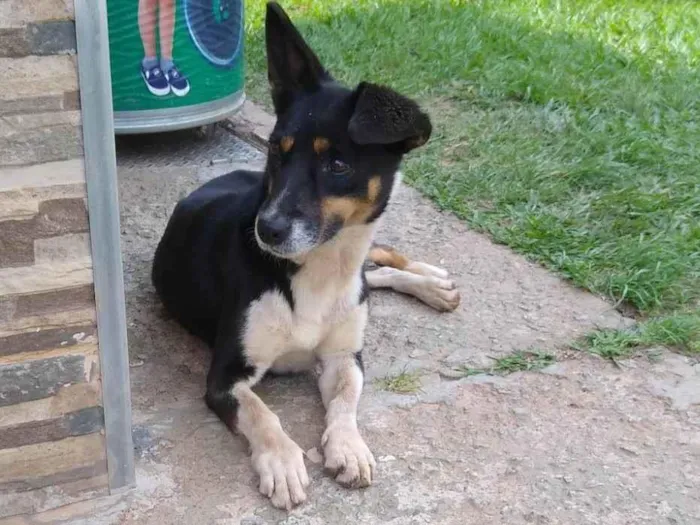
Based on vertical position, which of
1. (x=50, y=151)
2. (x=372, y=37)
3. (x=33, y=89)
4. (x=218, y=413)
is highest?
(x=33, y=89)

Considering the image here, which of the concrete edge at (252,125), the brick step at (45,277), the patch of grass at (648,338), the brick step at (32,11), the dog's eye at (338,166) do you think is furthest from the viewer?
the concrete edge at (252,125)

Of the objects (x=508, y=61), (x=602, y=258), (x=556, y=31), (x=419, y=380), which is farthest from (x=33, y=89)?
(x=556, y=31)

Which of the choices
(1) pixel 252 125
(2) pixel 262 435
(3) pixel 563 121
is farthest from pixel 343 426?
(3) pixel 563 121

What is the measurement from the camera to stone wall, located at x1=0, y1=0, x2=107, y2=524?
7.62 feet

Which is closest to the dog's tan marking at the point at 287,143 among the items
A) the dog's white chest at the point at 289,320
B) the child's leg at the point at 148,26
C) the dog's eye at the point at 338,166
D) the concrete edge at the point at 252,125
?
the dog's eye at the point at 338,166

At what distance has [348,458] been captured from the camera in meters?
2.96

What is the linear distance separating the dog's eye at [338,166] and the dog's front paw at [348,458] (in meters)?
0.82

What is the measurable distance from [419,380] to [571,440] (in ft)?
1.93

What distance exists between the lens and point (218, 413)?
3225 millimetres

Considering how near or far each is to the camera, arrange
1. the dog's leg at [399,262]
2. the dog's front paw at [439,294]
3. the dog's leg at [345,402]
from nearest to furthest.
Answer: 1. the dog's leg at [345,402]
2. the dog's front paw at [439,294]
3. the dog's leg at [399,262]

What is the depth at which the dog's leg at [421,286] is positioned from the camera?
402 cm

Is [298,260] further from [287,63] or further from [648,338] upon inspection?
[648,338]

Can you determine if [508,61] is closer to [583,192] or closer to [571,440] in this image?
[583,192]

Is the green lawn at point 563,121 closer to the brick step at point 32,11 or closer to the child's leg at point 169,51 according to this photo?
the child's leg at point 169,51
